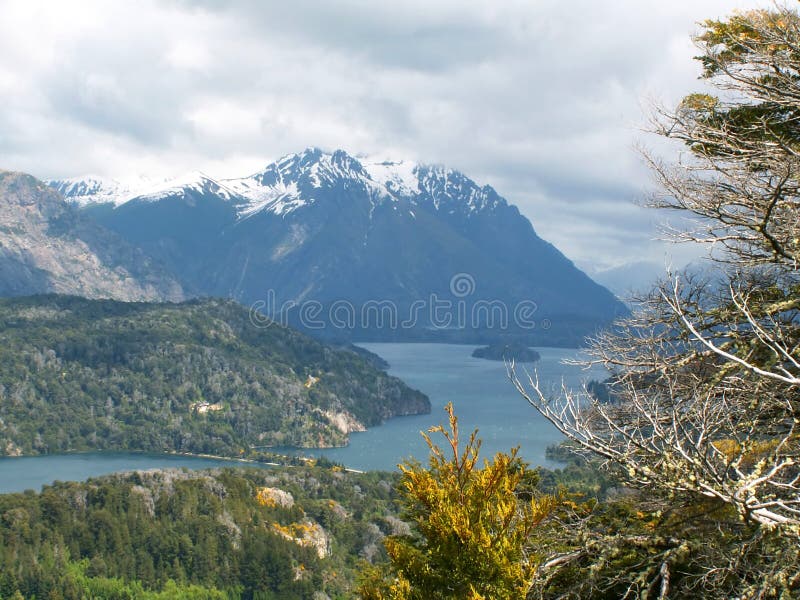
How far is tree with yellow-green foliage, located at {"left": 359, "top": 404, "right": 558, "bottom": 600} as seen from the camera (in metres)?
9.44

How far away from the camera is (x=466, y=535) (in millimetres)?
9672

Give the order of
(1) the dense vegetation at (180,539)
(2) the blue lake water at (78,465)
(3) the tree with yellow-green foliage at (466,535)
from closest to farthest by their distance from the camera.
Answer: (3) the tree with yellow-green foliage at (466,535) → (1) the dense vegetation at (180,539) → (2) the blue lake water at (78,465)

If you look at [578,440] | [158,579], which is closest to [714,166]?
[578,440]

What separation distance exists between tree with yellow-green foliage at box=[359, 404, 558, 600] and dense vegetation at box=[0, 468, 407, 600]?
71106 millimetres

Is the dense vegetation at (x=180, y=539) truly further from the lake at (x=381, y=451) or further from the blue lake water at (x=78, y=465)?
the blue lake water at (x=78, y=465)

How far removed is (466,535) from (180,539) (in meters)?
90.5

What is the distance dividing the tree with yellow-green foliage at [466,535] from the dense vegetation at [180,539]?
7111cm

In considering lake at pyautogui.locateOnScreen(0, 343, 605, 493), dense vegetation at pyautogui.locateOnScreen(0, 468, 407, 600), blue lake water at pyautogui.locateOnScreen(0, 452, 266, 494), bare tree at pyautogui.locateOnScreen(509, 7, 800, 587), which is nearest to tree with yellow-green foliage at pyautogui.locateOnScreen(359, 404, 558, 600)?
bare tree at pyautogui.locateOnScreen(509, 7, 800, 587)

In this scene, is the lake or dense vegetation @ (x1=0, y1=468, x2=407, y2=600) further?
the lake

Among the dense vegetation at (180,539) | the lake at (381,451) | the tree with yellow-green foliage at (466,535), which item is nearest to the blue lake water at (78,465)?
the lake at (381,451)

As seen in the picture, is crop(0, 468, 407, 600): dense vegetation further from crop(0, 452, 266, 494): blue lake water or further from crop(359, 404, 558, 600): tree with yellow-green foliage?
crop(359, 404, 558, 600): tree with yellow-green foliage

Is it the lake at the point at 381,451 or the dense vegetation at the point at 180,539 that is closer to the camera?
the dense vegetation at the point at 180,539

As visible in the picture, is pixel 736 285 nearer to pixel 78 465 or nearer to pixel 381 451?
pixel 381 451

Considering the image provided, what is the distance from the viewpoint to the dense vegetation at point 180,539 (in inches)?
3248
